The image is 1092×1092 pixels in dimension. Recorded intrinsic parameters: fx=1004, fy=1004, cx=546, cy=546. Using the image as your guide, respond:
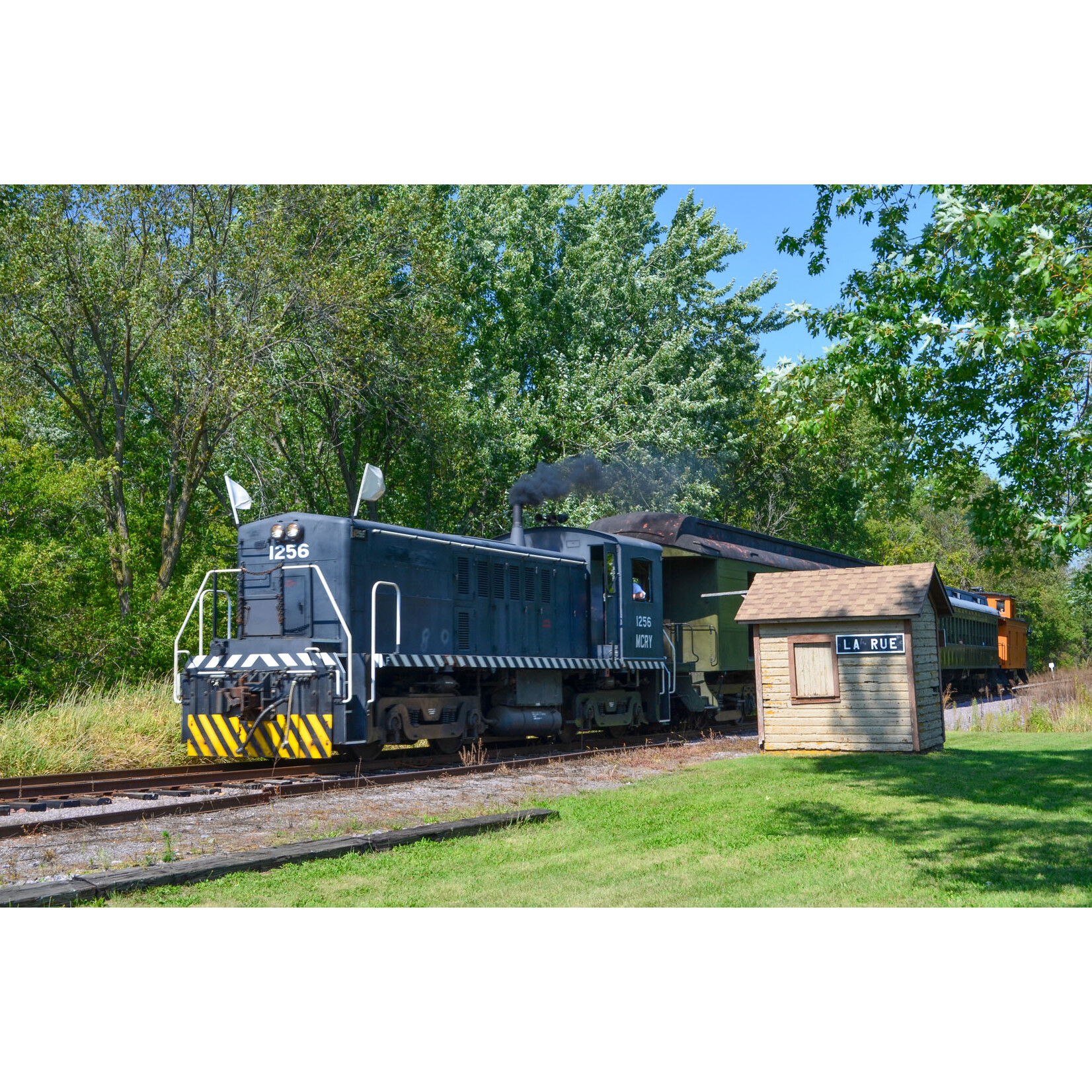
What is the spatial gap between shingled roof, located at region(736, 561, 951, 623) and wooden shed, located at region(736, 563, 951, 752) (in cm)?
2

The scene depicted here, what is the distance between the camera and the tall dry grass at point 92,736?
12.5m

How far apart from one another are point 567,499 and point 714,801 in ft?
60.6

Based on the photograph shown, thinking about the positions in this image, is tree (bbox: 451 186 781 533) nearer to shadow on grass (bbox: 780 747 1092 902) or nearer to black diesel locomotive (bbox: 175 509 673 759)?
black diesel locomotive (bbox: 175 509 673 759)

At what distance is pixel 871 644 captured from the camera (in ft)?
47.8

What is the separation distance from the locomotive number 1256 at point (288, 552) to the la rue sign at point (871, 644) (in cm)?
781

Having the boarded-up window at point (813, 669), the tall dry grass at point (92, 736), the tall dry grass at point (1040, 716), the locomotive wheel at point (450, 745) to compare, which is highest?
the boarded-up window at point (813, 669)

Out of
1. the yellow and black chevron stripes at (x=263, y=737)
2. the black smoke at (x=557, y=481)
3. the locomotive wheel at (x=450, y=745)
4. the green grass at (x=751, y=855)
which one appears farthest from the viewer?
the black smoke at (x=557, y=481)

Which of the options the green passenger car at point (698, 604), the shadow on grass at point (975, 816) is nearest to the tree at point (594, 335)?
the green passenger car at point (698, 604)

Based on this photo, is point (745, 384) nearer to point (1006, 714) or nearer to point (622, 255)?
point (622, 255)

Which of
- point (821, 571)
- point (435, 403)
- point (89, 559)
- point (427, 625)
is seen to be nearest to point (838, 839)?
point (427, 625)

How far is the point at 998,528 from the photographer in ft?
38.1

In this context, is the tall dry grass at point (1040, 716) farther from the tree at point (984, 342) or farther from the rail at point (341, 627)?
the rail at point (341, 627)

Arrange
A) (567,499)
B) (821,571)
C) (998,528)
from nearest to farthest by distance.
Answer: (998,528) → (821,571) → (567,499)

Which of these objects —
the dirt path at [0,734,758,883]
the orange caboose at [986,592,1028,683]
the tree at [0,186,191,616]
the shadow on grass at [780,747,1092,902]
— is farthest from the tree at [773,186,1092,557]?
the orange caboose at [986,592,1028,683]
